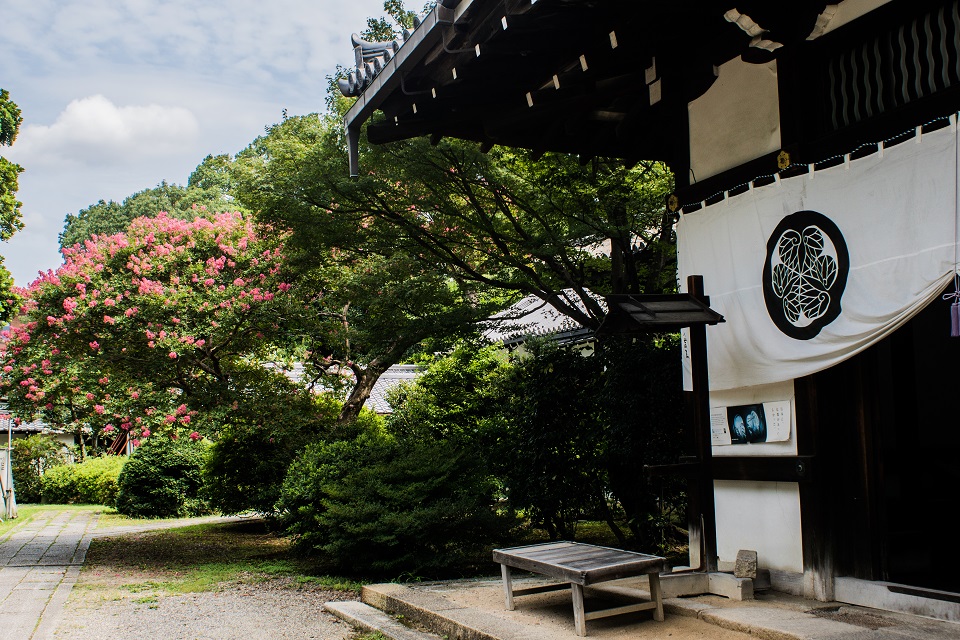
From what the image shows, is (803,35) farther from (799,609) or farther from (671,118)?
(799,609)

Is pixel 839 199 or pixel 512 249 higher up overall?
pixel 512 249

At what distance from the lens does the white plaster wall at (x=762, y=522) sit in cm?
554

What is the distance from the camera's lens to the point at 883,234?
4691 millimetres

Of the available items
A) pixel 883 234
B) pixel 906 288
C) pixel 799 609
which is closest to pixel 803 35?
pixel 883 234

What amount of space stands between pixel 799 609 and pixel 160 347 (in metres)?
9.58

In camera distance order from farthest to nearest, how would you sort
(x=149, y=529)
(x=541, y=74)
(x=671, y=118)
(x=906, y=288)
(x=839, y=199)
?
1. (x=149, y=529)
2. (x=671, y=118)
3. (x=541, y=74)
4. (x=839, y=199)
5. (x=906, y=288)

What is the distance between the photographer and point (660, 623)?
17.4 ft

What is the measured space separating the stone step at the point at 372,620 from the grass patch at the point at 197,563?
915mm

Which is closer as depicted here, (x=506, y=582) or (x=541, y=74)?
(x=506, y=582)

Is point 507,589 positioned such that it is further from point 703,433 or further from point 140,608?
point 140,608

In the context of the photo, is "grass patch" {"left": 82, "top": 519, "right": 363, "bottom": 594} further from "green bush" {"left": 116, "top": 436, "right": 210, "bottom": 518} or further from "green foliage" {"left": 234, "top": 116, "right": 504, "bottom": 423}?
"green bush" {"left": 116, "top": 436, "right": 210, "bottom": 518}

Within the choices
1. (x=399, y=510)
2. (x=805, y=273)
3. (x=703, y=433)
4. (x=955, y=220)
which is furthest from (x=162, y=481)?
(x=955, y=220)

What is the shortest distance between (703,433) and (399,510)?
3396mm

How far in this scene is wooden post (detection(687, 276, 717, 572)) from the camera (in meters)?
6.10
